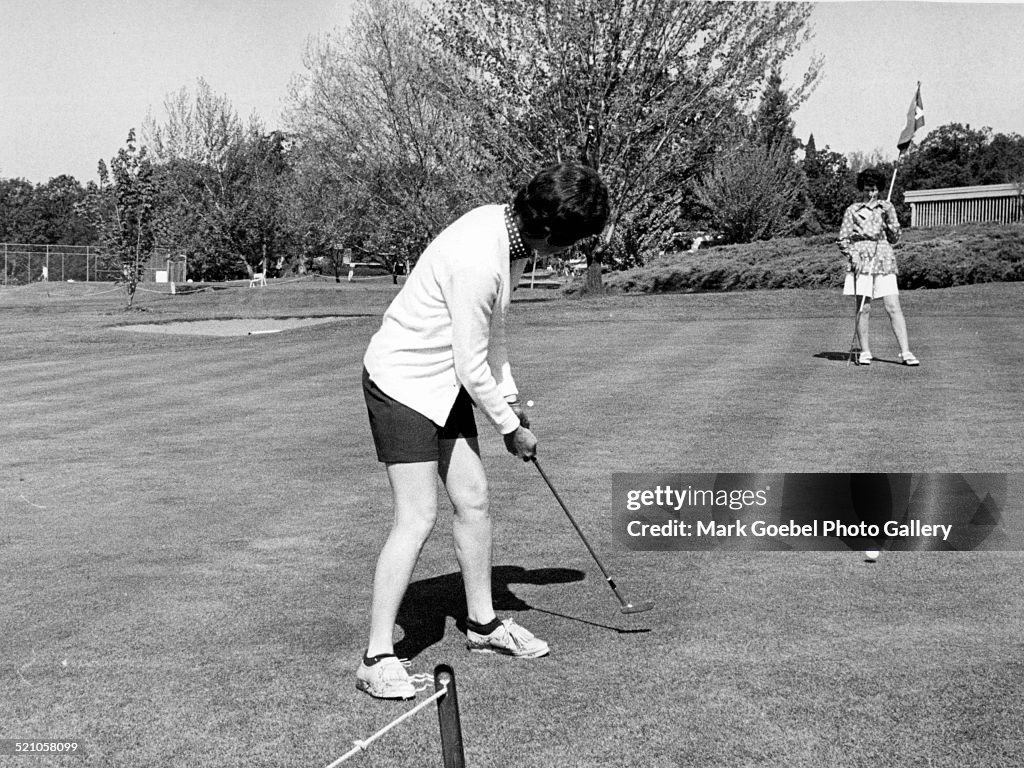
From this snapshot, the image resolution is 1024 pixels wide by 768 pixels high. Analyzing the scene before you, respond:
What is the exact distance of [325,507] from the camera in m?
7.36

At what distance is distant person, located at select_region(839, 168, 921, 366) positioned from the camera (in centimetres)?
1269

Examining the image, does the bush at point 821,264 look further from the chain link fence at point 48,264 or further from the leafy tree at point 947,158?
the chain link fence at point 48,264

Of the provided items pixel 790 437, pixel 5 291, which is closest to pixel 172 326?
pixel 790 437

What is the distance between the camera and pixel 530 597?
18.0 ft

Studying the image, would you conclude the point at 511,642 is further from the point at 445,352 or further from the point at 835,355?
the point at 835,355

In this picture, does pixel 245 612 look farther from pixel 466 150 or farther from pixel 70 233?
pixel 70 233

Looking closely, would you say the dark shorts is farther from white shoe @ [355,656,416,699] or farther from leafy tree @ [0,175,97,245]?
leafy tree @ [0,175,97,245]

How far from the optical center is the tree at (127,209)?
37.6m

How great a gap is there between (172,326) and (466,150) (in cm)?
930

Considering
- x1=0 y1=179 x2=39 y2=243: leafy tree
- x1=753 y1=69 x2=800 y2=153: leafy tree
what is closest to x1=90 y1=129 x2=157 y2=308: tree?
x1=753 y1=69 x2=800 y2=153: leafy tree

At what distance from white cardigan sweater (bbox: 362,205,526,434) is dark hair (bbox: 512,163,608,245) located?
112 mm

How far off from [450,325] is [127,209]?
35.8 meters

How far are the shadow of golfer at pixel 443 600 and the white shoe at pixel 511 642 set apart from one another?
0.24 metres

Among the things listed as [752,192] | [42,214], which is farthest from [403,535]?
[42,214]
